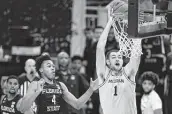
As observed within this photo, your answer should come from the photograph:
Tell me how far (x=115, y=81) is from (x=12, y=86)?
72.4 inches

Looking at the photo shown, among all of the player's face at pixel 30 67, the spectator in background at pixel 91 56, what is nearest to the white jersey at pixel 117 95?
the player's face at pixel 30 67

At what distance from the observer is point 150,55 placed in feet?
38.3

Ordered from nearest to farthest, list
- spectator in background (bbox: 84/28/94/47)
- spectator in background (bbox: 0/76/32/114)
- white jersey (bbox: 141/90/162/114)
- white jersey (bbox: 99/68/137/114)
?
white jersey (bbox: 99/68/137/114) < white jersey (bbox: 141/90/162/114) < spectator in background (bbox: 0/76/32/114) < spectator in background (bbox: 84/28/94/47)

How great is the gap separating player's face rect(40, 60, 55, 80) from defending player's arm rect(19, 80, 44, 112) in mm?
198

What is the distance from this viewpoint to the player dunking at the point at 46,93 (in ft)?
25.9

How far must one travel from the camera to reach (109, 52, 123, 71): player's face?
27.7ft

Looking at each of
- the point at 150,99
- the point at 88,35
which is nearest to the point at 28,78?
the point at 150,99

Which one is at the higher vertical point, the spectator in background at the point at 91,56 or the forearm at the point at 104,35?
the forearm at the point at 104,35

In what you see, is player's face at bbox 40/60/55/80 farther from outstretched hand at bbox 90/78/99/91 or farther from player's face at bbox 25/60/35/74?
player's face at bbox 25/60/35/74

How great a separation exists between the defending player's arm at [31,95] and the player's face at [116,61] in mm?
1175

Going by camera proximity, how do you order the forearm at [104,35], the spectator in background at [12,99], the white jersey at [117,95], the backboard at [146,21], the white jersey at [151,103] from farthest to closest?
the spectator in background at [12,99], the white jersey at [151,103], the forearm at [104,35], the white jersey at [117,95], the backboard at [146,21]

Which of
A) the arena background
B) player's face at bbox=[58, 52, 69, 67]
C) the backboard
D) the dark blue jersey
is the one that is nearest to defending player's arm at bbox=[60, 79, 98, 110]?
the dark blue jersey

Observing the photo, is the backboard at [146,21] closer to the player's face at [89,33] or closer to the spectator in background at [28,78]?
the spectator in background at [28,78]

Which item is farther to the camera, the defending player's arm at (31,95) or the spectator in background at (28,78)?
the spectator in background at (28,78)
